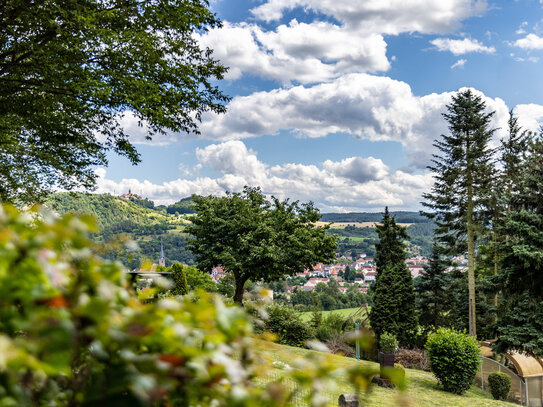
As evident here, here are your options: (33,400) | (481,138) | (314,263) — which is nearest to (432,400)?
(314,263)

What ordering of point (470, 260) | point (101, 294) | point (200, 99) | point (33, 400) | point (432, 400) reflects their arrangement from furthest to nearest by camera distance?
point (470, 260) → point (432, 400) → point (200, 99) → point (33, 400) → point (101, 294)

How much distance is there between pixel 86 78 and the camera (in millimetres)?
7094

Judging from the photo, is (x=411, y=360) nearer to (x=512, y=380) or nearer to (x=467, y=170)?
(x=512, y=380)

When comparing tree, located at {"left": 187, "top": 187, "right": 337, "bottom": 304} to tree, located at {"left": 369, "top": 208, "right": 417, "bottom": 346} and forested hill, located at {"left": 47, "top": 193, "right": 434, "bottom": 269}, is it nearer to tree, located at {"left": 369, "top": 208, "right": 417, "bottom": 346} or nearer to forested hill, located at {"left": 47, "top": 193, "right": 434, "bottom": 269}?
tree, located at {"left": 369, "top": 208, "right": 417, "bottom": 346}

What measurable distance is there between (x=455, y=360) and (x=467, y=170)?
13502 mm

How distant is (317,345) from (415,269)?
128176 millimetres

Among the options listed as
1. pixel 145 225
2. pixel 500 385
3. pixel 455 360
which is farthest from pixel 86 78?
pixel 145 225

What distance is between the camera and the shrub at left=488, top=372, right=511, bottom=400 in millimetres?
13766

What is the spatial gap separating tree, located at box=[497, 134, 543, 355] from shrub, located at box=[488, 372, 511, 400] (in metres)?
1.11

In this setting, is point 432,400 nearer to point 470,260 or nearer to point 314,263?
point 314,263

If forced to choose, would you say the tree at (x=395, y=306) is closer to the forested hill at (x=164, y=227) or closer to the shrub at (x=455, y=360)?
the shrub at (x=455, y=360)

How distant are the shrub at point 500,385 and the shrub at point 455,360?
1.91 meters

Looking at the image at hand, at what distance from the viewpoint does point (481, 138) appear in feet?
73.9

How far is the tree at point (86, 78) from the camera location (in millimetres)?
7016
